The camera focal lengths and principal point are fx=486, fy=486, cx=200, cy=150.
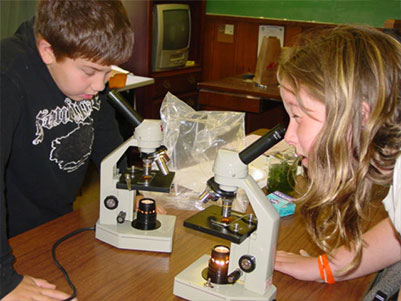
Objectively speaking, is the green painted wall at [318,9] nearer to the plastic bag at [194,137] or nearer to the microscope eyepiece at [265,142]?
the plastic bag at [194,137]

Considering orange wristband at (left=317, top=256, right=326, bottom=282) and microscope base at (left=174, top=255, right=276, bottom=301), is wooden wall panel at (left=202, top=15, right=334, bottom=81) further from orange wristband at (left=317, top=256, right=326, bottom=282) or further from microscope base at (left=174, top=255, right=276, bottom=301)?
microscope base at (left=174, top=255, right=276, bottom=301)

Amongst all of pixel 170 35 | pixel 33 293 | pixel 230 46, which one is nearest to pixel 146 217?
pixel 33 293

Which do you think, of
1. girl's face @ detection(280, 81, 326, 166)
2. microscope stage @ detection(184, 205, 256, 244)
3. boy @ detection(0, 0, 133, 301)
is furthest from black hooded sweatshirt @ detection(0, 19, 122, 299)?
girl's face @ detection(280, 81, 326, 166)

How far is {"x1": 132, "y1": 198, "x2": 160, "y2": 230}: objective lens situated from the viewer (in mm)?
1205

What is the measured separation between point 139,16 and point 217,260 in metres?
3.14

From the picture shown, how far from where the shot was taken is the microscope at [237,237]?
Result: 0.96m

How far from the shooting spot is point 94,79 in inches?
48.4

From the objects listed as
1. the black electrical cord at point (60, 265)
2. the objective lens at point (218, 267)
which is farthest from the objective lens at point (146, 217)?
the objective lens at point (218, 267)

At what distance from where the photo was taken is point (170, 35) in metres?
4.12

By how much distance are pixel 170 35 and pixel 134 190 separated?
3108 millimetres

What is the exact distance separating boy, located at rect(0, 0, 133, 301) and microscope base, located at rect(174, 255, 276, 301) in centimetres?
23

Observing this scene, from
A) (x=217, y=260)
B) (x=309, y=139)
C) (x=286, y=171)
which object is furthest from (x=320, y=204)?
(x=286, y=171)

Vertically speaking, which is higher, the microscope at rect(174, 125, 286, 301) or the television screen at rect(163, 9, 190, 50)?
the television screen at rect(163, 9, 190, 50)

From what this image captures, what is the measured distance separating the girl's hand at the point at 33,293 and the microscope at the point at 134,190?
8.9 inches
